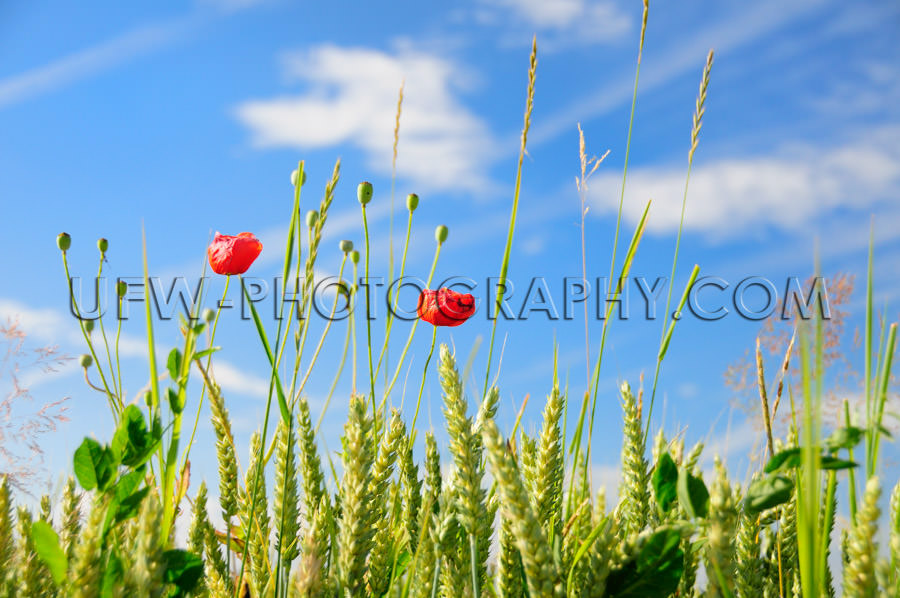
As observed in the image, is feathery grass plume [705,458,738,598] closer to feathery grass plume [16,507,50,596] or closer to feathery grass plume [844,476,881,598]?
feathery grass plume [844,476,881,598]

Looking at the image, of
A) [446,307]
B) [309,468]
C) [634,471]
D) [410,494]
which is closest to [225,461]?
[309,468]

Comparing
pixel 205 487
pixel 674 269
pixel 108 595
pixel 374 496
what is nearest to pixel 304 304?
pixel 374 496

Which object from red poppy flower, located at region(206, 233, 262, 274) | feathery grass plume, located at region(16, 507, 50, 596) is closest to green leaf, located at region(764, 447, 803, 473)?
feathery grass plume, located at region(16, 507, 50, 596)

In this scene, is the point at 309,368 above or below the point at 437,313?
below

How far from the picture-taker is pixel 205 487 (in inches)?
56.9

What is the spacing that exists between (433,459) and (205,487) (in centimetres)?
58

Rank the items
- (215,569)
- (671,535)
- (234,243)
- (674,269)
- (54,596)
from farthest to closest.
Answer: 1. (234,243)
2. (674,269)
3. (215,569)
4. (54,596)
5. (671,535)

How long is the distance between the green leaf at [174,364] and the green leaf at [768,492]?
80 cm

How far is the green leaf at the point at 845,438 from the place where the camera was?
2.61 ft

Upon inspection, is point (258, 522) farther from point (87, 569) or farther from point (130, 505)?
point (87, 569)

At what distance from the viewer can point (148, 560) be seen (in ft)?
2.30

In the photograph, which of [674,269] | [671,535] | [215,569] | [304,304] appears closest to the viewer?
[671,535]

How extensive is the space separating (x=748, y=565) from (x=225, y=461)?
971 mm

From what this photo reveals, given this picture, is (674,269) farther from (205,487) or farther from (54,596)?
(54,596)
